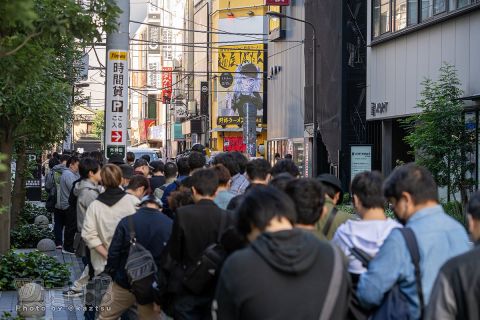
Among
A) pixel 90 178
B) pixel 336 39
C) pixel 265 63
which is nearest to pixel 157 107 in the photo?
pixel 265 63

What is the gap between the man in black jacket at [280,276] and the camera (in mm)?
4266

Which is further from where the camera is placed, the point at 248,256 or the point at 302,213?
the point at 302,213

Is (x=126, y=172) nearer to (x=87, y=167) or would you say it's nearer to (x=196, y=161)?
(x=87, y=167)

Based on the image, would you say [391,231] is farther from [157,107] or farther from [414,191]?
[157,107]

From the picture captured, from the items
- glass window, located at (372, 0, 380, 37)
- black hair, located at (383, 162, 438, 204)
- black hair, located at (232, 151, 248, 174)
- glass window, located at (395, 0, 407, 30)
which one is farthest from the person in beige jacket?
glass window, located at (372, 0, 380, 37)

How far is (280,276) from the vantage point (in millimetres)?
4281

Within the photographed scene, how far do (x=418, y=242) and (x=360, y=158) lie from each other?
2362 centimetres

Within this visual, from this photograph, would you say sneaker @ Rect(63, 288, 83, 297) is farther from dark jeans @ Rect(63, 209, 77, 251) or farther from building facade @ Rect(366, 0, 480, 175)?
building facade @ Rect(366, 0, 480, 175)

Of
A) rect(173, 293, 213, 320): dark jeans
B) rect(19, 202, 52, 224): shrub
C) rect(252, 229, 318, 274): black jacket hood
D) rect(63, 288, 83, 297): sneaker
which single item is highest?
rect(252, 229, 318, 274): black jacket hood

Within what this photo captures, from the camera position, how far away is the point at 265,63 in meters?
66.1

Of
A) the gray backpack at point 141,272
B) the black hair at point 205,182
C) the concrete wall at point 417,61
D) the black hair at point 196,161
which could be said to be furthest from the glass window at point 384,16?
the black hair at point 205,182

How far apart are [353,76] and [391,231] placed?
33.0 m

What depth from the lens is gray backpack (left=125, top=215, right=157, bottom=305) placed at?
7.63 meters

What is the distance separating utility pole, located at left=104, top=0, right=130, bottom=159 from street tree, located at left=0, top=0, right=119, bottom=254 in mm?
880
